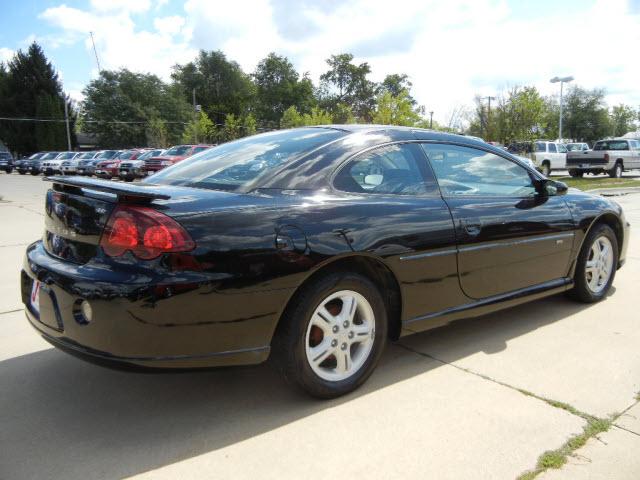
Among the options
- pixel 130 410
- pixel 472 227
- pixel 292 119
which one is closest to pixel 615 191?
pixel 472 227

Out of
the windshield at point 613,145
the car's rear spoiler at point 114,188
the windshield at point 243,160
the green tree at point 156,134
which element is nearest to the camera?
the car's rear spoiler at point 114,188

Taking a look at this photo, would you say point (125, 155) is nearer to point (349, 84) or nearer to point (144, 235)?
point (144, 235)

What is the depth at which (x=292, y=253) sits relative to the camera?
8.09 feet

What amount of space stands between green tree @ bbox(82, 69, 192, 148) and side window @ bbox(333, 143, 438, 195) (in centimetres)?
5777

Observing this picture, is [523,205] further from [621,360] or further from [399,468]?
[399,468]

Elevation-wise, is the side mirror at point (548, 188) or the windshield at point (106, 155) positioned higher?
the windshield at point (106, 155)

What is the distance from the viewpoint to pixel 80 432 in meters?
2.46

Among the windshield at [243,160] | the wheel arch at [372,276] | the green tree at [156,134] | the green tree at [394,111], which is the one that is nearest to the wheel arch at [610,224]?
the wheel arch at [372,276]

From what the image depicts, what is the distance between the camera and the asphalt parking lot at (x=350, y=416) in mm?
2215

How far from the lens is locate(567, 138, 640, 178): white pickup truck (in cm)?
2272

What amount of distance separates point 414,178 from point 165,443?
2.02 m

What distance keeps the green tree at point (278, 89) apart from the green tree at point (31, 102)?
27194 mm

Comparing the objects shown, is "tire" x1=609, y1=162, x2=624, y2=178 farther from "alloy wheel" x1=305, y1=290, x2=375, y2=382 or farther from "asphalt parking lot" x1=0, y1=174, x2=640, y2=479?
"alloy wheel" x1=305, y1=290, x2=375, y2=382

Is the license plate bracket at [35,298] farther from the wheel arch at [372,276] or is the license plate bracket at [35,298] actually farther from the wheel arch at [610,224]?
the wheel arch at [610,224]
